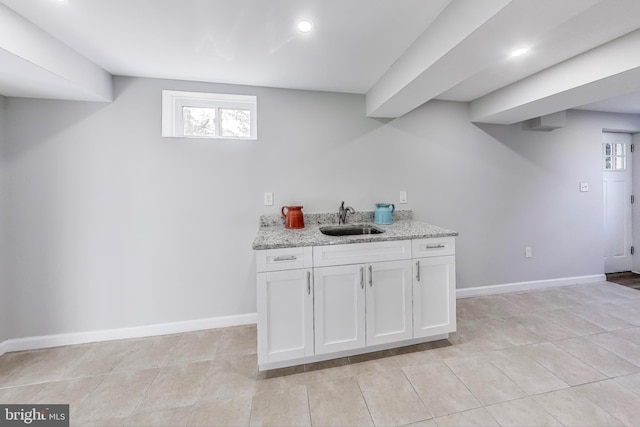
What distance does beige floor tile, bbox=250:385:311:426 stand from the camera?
1.39m

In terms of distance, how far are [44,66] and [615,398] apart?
407 centimetres

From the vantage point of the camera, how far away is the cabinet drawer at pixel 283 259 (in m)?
1.72

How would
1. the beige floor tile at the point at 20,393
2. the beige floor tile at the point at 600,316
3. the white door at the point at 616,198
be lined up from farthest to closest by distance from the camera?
the white door at the point at 616,198 → the beige floor tile at the point at 600,316 → the beige floor tile at the point at 20,393

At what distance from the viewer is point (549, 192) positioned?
315cm

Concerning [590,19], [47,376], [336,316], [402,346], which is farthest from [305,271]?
[590,19]

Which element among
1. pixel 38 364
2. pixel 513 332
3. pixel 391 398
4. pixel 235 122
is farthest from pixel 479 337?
pixel 38 364

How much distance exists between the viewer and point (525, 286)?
3.12m

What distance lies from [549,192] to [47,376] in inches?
205

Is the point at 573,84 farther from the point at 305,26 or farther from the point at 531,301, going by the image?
the point at 531,301

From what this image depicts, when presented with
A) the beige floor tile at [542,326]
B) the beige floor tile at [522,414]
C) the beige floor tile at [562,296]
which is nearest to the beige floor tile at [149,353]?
the beige floor tile at [522,414]

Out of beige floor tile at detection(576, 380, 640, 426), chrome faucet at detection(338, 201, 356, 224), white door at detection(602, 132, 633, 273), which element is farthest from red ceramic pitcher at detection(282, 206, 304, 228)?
white door at detection(602, 132, 633, 273)

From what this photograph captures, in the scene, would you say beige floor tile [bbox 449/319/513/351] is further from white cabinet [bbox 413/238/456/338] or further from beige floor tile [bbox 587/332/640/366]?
beige floor tile [bbox 587/332/640/366]

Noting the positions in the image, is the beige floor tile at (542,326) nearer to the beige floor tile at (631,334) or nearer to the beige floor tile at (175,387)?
the beige floor tile at (631,334)

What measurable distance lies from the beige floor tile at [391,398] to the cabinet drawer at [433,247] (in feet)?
2.84
